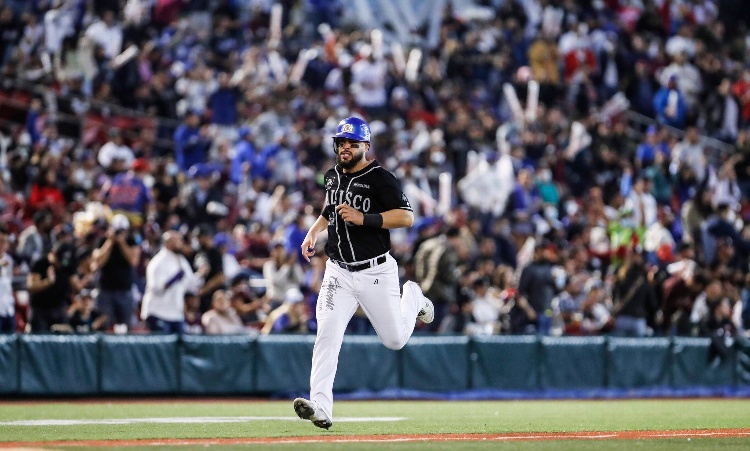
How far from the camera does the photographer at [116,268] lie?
53.8ft

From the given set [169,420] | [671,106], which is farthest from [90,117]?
[671,106]

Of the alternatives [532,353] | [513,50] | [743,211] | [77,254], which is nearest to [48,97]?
[77,254]

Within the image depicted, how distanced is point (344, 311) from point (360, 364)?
7933mm

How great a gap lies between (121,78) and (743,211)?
38.2 ft

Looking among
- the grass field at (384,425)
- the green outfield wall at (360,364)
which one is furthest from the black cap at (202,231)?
the grass field at (384,425)

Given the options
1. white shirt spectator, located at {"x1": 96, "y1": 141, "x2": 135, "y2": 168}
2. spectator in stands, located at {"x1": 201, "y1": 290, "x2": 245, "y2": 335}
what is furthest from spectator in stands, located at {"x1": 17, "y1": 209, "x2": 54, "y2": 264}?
white shirt spectator, located at {"x1": 96, "y1": 141, "x2": 135, "y2": 168}

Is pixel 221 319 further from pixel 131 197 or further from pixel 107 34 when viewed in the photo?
pixel 107 34

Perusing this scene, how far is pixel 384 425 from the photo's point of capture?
11.5 metres

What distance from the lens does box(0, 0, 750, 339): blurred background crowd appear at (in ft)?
59.5

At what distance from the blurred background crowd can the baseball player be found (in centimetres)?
657

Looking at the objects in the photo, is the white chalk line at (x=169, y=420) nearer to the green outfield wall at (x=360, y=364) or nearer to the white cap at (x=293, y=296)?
the green outfield wall at (x=360, y=364)

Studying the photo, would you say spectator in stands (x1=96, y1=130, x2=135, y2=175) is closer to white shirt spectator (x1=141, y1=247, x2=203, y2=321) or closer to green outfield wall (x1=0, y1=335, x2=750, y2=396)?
white shirt spectator (x1=141, y1=247, x2=203, y2=321)

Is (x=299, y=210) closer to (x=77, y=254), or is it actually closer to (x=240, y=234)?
(x=240, y=234)

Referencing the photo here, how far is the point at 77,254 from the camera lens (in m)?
17.0
